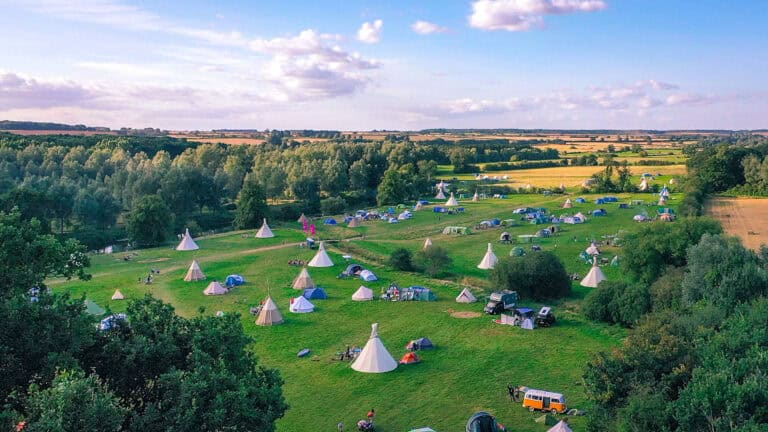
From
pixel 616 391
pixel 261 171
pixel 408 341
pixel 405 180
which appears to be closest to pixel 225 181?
pixel 261 171

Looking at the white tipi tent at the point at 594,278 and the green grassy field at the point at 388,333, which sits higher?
the white tipi tent at the point at 594,278

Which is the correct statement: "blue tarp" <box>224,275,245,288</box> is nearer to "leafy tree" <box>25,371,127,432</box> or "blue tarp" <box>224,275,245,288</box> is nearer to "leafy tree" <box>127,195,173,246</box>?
"leafy tree" <box>127,195,173,246</box>

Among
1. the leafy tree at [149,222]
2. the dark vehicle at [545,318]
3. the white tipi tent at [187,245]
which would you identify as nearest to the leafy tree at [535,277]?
the dark vehicle at [545,318]

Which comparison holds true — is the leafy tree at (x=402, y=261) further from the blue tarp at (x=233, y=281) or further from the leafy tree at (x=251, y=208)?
the leafy tree at (x=251, y=208)

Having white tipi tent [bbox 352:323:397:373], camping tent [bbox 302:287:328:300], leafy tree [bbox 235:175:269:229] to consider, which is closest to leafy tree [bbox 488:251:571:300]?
camping tent [bbox 302:287:328:300]

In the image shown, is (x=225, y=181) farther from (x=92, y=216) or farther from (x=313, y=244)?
(x=313, y=244)

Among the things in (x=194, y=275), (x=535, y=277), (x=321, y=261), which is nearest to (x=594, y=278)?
(x=535, y=277)
